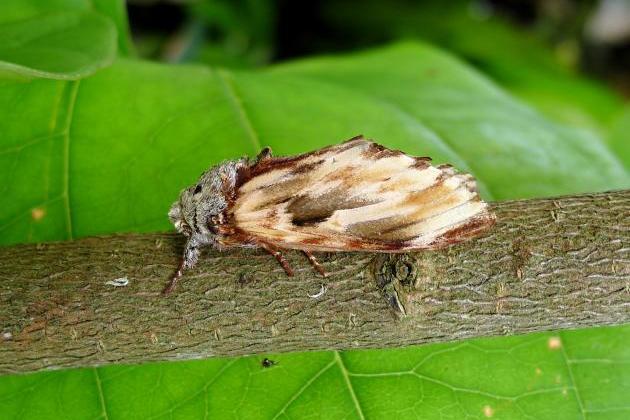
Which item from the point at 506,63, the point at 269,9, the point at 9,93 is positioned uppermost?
the point at 269,9

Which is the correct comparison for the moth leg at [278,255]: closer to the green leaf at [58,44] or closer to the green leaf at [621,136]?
the green leaf at [58,44]

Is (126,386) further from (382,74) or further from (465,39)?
(465,39)

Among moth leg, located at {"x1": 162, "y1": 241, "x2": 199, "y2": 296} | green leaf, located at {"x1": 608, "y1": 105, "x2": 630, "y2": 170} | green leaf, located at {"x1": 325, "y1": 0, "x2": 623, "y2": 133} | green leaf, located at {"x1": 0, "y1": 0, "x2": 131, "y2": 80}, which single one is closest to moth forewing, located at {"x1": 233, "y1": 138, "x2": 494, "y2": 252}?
moth leg, located at {"x1": 162, "y1": 241, "x2": 199, "y2": 296}

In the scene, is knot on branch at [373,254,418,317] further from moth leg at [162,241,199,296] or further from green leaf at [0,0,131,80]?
green leaf at [0,0,131,80]

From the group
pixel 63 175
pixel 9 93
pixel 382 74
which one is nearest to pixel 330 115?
pixel 382 74

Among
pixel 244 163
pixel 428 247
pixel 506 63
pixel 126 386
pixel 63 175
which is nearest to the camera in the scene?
pixel 428 247

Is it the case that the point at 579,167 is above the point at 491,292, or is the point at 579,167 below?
above

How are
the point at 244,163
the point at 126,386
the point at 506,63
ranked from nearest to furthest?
the point at 244,163
the point at 126,386
the point at 506,63

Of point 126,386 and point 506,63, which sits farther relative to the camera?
point 506,63
